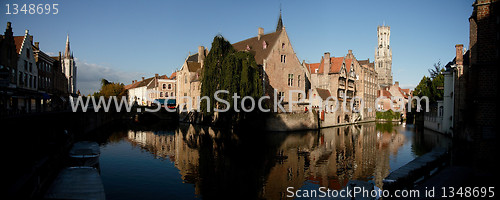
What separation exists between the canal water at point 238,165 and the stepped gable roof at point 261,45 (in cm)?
1727

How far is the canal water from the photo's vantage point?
51.0 feet

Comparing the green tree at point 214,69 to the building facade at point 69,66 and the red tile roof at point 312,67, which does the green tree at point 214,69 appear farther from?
the building facade at point 69,66

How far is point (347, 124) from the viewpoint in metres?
58.3

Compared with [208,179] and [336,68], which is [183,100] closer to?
[336,68]

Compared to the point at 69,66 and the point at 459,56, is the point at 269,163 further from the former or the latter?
the point at 69,66

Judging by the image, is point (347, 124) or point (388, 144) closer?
point (388, 144)

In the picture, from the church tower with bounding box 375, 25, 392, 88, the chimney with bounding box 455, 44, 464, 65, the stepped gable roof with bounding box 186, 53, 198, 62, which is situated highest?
the church tower with bounding box 375, 25, 392, 88

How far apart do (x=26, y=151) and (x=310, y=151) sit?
2029 centimetres

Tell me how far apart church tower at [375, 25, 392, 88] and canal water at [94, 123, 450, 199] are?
11698 cm

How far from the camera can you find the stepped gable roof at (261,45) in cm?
4678

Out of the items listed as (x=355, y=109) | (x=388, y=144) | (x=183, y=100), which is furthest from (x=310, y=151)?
(x=355, y=109)

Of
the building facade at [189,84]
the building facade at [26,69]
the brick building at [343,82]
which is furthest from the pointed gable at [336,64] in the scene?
the building facade at [26,69]

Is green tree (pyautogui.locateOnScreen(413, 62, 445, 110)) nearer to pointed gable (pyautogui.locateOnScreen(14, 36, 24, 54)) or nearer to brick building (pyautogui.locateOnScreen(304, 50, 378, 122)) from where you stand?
brick building (pyautogui.locateOnScreen(304, 50, 378, 122))

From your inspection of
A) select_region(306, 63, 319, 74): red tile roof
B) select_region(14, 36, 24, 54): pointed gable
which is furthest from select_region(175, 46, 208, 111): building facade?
select_region(14, 36, 24, 54): pointed gable
